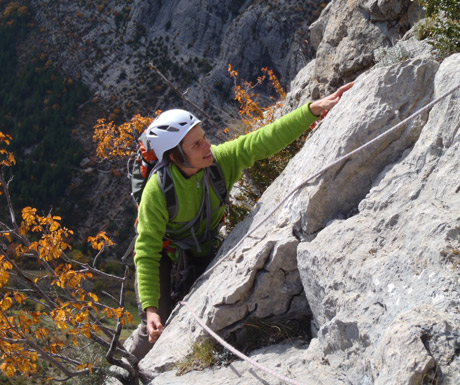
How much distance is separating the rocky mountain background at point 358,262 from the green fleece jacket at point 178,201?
304 millimetres

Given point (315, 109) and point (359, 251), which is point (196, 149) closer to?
point (315, 109)

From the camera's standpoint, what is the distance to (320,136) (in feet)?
14.3

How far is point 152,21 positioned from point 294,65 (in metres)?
19.6

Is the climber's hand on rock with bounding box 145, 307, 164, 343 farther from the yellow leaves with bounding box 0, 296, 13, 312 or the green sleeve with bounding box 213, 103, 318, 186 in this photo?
the yellow leaves with bounding box 0, 296, 13, 312

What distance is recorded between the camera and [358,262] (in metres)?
3.31

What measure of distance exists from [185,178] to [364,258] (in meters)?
2.22

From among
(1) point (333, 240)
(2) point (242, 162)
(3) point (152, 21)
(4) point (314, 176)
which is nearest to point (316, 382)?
(1) point (333, 240)

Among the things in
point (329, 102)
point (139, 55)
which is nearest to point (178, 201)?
point (329, 102)

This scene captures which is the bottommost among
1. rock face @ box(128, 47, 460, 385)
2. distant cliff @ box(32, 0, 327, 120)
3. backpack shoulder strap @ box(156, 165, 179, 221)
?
rock face @ box(128, 47, 460, 385)

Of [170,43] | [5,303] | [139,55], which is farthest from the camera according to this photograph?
[139,55]

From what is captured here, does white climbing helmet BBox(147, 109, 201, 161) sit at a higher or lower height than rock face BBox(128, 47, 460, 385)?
higher

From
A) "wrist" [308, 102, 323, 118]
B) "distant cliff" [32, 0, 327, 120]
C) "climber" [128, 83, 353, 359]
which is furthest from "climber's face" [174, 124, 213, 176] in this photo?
"distant cliff" [32, 0, 327, 120]

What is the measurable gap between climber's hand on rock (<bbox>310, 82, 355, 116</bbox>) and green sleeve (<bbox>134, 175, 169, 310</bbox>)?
171cm

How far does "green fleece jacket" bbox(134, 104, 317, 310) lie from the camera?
4.78 meters
